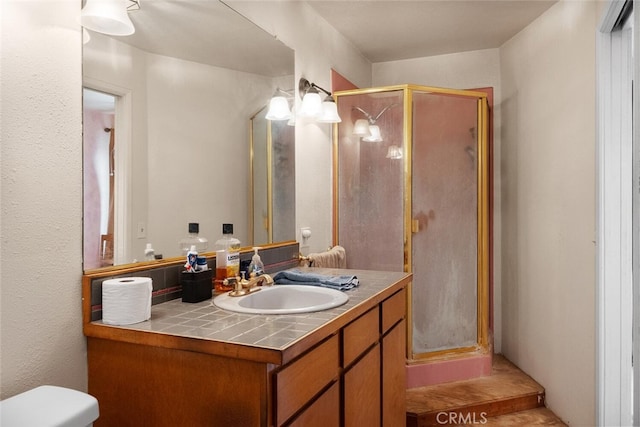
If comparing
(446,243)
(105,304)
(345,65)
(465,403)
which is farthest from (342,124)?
(105,304)

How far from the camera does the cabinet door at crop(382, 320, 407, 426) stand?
71.9 inches

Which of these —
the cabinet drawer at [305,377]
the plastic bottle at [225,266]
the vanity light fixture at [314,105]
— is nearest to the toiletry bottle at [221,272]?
the plastic bottle at [225,266]

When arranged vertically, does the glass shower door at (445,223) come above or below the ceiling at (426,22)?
below

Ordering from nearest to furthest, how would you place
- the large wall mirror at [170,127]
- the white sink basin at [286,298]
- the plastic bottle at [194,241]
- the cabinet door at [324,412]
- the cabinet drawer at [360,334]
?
1. the cabinet door at [324,412]
2. the large wall mirror at [170,127]
3. the cabinet drawer at [360,334]
4. the white sink basin at [286,298]
5. the plastic bottle at [194,241]

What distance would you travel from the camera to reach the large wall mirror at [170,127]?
1331 mm

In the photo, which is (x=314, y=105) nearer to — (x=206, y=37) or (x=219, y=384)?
(x=206, y=37)

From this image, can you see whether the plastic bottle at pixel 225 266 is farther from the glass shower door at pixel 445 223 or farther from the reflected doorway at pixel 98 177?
the glass shower door at pixel 445 223

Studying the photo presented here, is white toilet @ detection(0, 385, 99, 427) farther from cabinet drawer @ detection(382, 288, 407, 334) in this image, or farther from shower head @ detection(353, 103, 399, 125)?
shower head @ detection(353, 103, 399, 125)

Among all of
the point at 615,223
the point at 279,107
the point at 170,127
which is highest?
the point at 279,107

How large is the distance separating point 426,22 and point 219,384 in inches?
106

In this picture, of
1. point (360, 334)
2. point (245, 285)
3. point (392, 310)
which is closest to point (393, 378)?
point (392, 310)

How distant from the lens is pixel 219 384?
1.08 m

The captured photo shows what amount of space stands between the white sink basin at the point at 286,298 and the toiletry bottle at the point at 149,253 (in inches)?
10.0

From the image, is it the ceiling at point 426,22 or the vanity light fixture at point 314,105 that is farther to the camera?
the ceiling at point 426,22
